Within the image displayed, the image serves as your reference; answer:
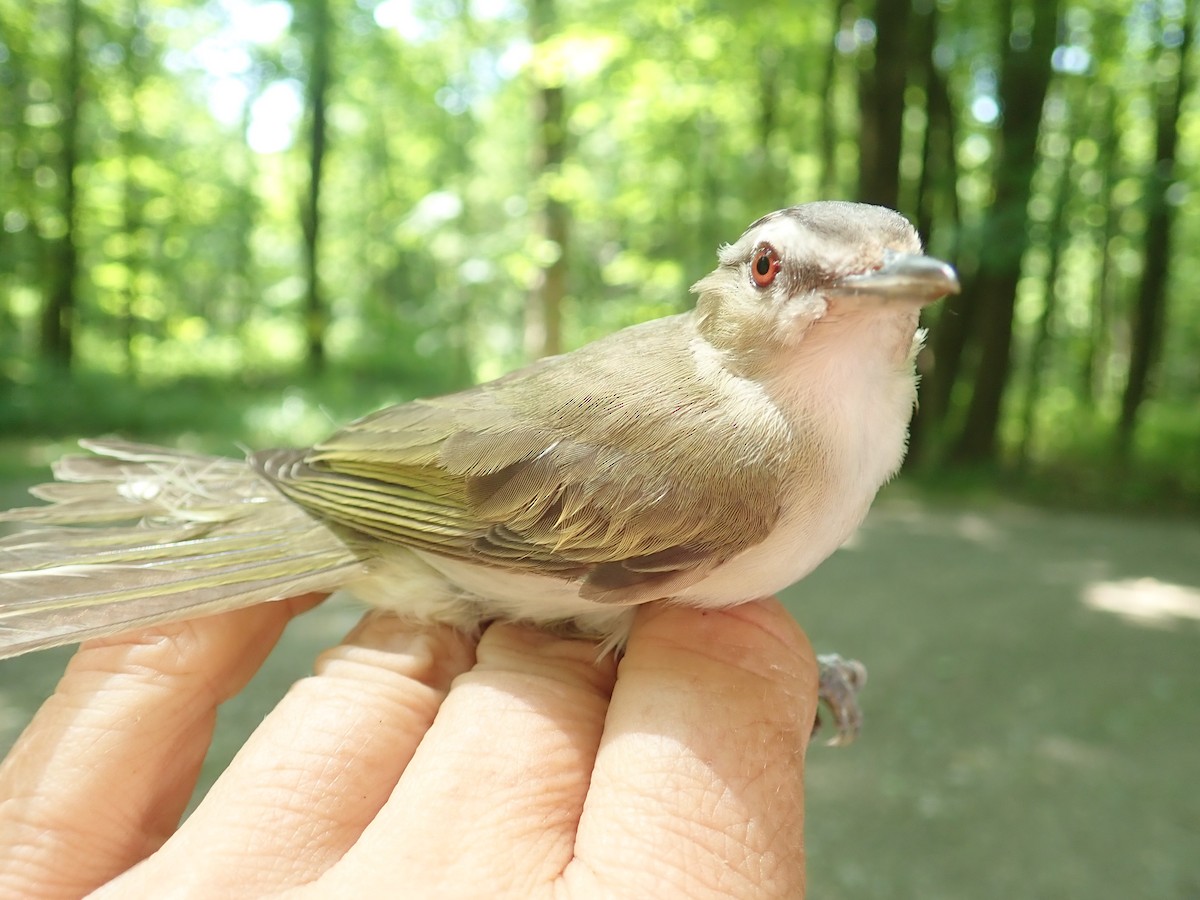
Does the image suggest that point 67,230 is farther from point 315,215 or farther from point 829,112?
point 829,112

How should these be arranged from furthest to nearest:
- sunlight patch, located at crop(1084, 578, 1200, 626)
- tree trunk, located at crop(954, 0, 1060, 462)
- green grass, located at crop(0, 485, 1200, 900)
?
tree trunk, located at crop(954, 0, 1060, 462), sunlight patch, located at crop(1084, 578, 1200, 626), green grass, located at crop(0, 485, 1200, 900)

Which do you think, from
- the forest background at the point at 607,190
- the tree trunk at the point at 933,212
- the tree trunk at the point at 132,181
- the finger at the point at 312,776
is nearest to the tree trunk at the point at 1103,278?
the forest background at the point at 607,190

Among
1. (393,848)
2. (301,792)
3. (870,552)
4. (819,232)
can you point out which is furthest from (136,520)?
(870,552)

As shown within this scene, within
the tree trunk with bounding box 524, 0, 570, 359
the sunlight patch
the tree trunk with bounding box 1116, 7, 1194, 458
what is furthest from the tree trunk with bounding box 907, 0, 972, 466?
the tree trunk with bounding box 524, 0, 570, 359

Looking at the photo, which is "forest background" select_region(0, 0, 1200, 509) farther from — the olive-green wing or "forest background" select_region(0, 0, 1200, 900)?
the olive-green wing

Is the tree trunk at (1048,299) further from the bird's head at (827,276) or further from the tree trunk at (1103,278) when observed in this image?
the bird's head at (827,276)

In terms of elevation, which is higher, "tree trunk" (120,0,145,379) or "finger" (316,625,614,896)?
"tree trunk" (120,0,145,379)
